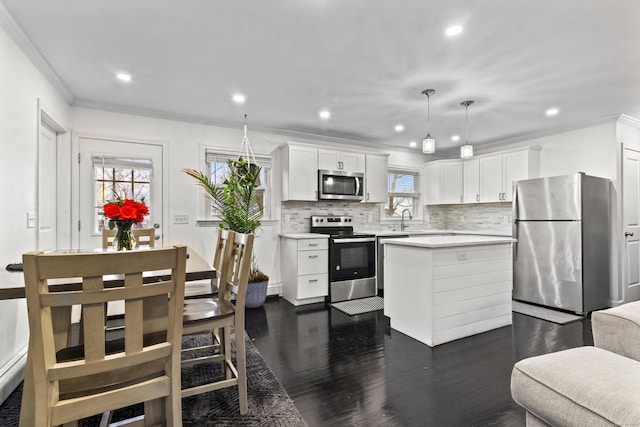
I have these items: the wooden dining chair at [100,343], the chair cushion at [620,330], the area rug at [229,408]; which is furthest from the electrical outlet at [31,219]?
the chair cushion at [620,330]

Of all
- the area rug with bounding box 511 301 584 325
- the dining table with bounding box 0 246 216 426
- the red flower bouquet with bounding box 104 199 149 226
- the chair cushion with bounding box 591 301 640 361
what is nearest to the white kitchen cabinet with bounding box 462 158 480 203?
the area rug with bounding box 511 301 584 325

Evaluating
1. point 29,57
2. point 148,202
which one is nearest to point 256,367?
point 148,202

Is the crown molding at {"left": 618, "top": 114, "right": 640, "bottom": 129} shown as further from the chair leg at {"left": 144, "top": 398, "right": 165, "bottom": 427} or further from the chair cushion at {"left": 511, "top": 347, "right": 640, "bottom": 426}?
the chair leg at {"left": 144, "top": 398, "right": 165, "bottom": 427}

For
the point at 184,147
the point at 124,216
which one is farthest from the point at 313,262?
Result: the point at 124,216

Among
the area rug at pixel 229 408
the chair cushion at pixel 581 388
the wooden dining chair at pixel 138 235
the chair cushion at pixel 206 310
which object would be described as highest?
the wooden dining chair at pixel 138 235

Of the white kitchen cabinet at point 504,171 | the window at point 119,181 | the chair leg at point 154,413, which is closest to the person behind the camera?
the chair leg at point 154,413

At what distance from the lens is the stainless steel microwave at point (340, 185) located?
4500 millimetres

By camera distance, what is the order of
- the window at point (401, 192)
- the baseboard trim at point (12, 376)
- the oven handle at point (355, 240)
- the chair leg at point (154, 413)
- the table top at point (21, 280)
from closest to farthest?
the table top at point (21, 280)
the chair leg at point (154, 413)
the baseboard trim at point (12, 376)
the oven handle at point (355, 240)
the window at point (401, 192)

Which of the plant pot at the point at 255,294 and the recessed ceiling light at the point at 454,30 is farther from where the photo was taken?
the plant pot at the point at 255,294

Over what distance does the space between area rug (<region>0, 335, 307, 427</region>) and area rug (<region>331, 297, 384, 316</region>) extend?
1.74 m

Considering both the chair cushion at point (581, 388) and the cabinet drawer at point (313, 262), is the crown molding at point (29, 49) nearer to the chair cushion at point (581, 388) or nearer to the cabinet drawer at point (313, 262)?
the cabinet drawer at point (313, 262)

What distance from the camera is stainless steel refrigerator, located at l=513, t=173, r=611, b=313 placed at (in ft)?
12.0

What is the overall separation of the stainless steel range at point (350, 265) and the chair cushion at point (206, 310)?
2.37 m

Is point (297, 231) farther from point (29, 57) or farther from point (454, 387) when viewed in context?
point (29, 57)
